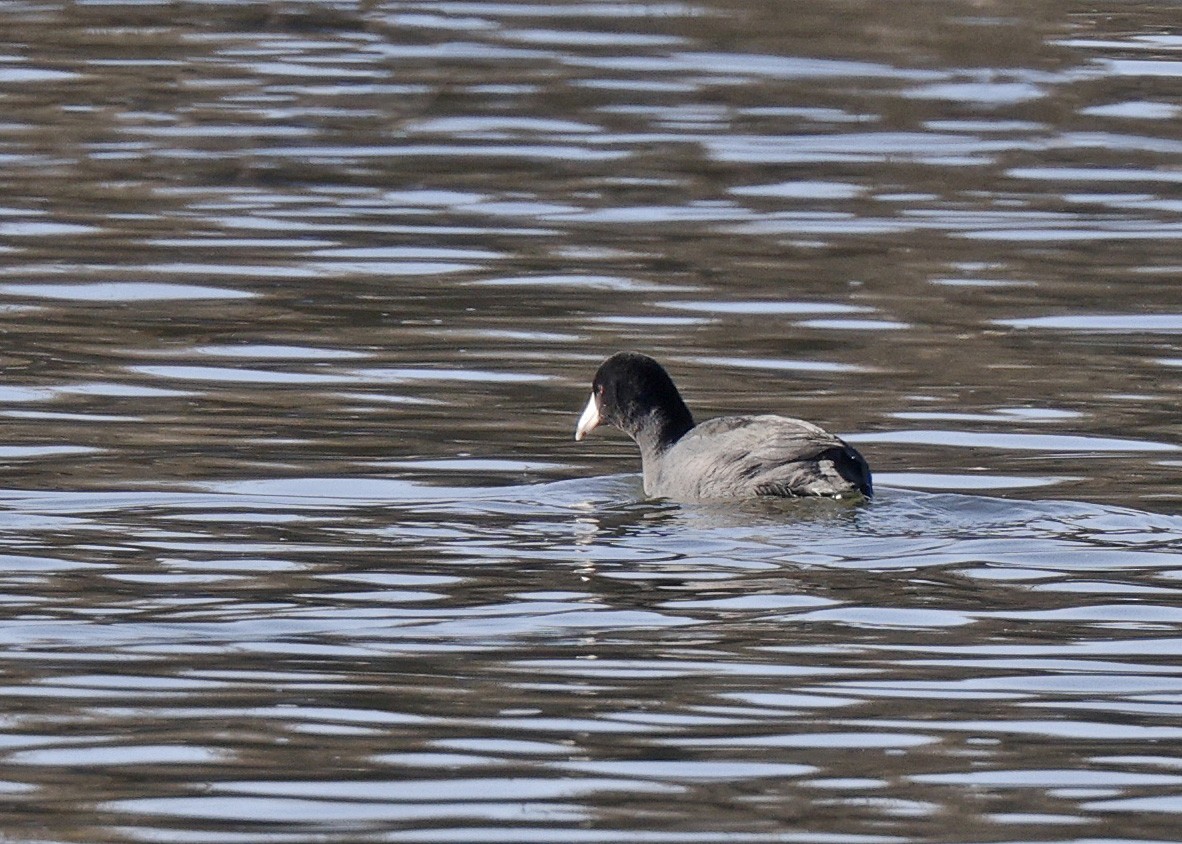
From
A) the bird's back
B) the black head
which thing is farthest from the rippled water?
the black head

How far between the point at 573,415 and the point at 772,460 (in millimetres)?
2317

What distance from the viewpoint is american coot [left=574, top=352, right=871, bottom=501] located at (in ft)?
33.3

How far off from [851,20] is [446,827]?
17.9 m

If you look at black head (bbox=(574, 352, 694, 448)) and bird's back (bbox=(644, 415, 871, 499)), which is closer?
bird's back (bbox=(644, 415, 871, 499))

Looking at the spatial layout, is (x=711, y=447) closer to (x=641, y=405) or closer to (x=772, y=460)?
(x=772, y=460)

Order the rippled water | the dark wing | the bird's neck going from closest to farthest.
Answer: the rippled water
the dark wing
the bird's neck

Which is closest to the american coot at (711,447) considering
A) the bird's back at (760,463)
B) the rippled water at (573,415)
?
the bird's back at (760,463)

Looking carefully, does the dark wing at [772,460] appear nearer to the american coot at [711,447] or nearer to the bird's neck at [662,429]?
the american coot at [711,447]

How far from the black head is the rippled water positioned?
26 cm

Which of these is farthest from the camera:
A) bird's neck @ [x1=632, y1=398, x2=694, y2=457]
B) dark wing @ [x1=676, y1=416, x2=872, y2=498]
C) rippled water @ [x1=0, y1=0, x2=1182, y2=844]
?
bird's neck @ [x1=632, y1=398, x2=694, y2=457]

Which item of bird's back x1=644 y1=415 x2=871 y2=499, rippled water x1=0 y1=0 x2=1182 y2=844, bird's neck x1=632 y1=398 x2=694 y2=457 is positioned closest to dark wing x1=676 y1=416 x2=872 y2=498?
bird's back x1=644 y1=415 x2=871 y2=499

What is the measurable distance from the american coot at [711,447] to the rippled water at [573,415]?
138mm

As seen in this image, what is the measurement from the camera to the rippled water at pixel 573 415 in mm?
7000

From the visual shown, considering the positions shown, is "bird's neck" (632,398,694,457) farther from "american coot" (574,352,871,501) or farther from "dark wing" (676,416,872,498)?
"dark wing" (676,416,872,498)
